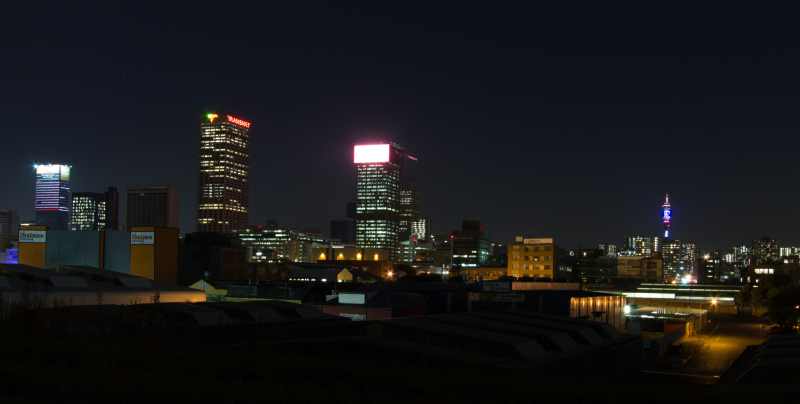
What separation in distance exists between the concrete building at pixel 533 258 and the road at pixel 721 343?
9272 cm

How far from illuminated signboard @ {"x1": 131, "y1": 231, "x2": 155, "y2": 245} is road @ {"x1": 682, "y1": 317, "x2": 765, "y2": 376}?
5461cm

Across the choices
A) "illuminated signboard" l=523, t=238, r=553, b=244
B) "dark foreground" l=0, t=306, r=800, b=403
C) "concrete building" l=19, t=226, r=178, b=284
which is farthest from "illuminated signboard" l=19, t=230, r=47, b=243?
"illuminated signboard" l=523, t=238, r=553, b=244

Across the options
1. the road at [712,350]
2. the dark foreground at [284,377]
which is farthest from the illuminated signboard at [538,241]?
the dark foreground at [284,377]

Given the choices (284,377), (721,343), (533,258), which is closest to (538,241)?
(533,258)

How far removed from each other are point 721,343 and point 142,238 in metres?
58.3

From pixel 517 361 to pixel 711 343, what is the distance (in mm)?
45098

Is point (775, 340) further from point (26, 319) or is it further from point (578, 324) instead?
point (26, 319)

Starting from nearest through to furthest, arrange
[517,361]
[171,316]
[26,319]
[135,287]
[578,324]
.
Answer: [26,319], [517,361], [171,316], [578,324], [135,287]

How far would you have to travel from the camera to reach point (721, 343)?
6600cm

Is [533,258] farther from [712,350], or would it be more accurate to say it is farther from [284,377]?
[284,377]

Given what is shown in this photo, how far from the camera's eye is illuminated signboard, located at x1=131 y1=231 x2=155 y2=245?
270ft

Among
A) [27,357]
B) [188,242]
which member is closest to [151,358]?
[27,357]

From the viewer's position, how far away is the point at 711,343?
66.3 metres

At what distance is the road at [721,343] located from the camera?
50863mm
